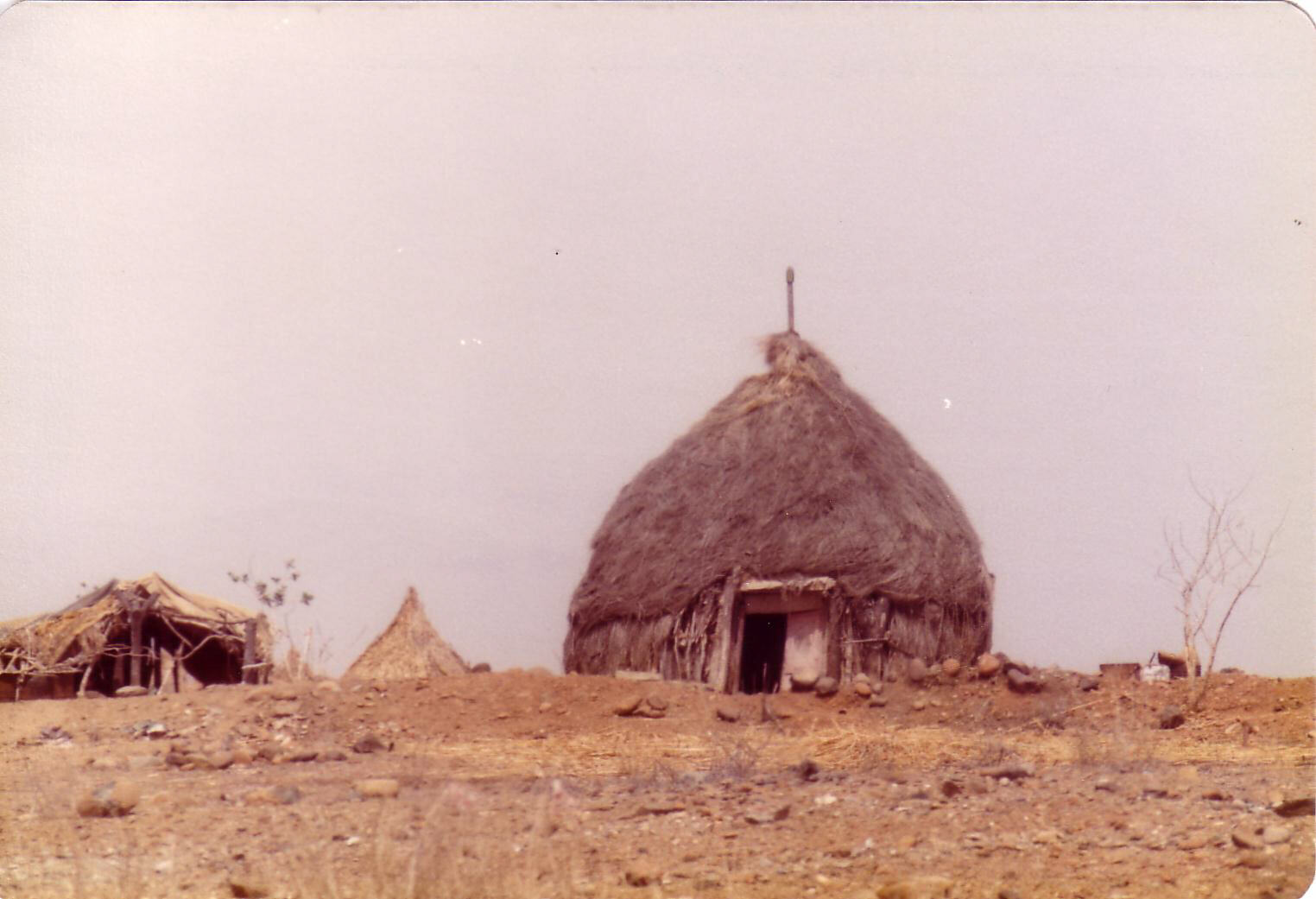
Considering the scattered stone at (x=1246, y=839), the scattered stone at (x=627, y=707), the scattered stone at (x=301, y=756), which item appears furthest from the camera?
the scattered stone at (x=627, y=707)

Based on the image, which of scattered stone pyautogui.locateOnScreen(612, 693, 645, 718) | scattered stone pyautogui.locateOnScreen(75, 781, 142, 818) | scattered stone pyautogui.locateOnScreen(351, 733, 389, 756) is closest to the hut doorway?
scattered stone pyautogui.locateOnScreen(612, 693, 645, 718)

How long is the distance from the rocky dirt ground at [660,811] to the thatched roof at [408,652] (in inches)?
292

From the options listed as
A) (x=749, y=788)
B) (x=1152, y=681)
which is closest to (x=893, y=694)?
(x=1152, y=681)

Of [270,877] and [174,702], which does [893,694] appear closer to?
[174,702]

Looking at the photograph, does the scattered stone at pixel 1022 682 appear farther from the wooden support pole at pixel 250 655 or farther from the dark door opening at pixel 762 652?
the wooden support pole at pixel 250 655

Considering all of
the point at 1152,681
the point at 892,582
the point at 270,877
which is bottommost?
the point at 270,877

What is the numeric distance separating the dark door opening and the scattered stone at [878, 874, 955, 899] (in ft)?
31.0

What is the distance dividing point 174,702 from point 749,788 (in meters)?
6.10

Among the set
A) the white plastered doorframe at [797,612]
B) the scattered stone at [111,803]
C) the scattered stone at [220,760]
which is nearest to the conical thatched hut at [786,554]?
the white plastered doorframe at [797,612]

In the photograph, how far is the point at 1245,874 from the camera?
4547 mm

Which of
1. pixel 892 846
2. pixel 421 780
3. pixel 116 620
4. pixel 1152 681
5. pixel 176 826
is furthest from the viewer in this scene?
pixel 116 620

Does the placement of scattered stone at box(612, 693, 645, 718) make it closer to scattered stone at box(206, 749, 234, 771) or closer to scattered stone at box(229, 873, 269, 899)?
scattered stone at box(206, 749, 234, 771)

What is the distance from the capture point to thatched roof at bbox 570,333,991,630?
1275cm

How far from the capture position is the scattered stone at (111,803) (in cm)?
580
